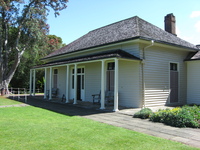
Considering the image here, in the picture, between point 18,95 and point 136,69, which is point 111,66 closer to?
point 136,69

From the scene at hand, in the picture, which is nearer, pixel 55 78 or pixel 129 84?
pixel 129 84

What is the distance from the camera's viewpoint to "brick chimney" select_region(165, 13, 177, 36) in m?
16.8

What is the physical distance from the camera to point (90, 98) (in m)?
14.4

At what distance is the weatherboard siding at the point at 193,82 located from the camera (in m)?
13.3

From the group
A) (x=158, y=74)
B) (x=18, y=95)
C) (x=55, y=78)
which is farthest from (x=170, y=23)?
(x=18, y=95)

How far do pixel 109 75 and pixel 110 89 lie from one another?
0.90 m

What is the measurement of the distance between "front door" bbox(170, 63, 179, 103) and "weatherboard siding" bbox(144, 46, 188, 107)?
0.39 metres

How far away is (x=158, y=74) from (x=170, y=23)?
22.6 feet

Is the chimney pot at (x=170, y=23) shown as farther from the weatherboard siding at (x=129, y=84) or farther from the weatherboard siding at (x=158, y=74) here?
the weatherboard siding at (x=129, y=84)

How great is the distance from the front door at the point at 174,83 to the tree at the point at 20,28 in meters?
14.6

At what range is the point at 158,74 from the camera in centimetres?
1216

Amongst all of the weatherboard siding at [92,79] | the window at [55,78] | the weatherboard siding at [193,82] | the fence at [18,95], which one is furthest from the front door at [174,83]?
the window at [55,78]

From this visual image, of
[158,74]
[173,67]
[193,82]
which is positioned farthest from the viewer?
[193,82]

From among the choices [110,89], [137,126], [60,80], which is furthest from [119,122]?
[60,80]
